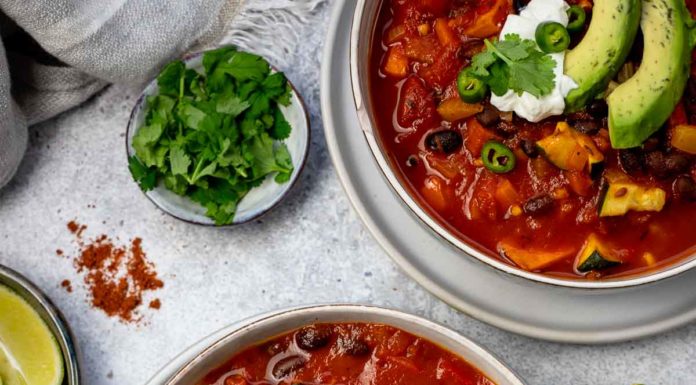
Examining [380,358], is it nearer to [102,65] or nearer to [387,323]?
[387,323]

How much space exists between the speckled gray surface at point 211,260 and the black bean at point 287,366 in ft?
1.22

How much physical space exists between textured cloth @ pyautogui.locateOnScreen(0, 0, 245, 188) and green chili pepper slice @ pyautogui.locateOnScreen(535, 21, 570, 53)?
1202 mm

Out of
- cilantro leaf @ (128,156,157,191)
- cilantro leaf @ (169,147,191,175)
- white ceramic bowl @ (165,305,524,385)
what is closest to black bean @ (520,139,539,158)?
white ceramic bowl @ (165,305,524,385)

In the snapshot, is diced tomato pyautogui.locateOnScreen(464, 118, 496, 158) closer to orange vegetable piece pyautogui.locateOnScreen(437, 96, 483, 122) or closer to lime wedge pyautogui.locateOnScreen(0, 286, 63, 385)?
orange vegetable piece pyautogui.locateOnScreen(437, 96, 483, 122)

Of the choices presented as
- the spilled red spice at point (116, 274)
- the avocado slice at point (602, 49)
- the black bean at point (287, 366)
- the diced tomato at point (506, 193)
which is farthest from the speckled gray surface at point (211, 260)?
the avocado slice at point (602, 49)

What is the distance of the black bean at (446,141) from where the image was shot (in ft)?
9.93

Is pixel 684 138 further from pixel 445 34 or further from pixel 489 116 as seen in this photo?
pixel 445 34

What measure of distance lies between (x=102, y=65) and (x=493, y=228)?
58.8 inches

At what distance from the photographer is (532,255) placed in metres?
3.03

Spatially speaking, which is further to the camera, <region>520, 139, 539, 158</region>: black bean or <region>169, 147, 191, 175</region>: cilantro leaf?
<region>169, 147, 191, 175</region>: cilantro leaf

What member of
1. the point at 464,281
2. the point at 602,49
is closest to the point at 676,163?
the point at 602,49

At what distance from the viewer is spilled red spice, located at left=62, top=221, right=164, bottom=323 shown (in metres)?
3.59

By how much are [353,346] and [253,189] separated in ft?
Result: 2.37

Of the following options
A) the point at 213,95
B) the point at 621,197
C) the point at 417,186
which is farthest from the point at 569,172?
the point at 213,95
